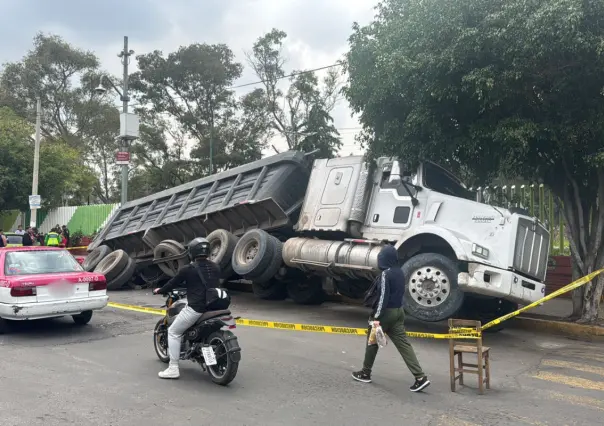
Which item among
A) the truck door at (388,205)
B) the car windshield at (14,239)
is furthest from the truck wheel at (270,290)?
the car windshield at (14,239)

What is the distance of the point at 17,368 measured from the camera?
242 inches

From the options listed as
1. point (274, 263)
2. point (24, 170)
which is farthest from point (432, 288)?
point (24, 170)

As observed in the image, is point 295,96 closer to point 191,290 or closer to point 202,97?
point 202,97

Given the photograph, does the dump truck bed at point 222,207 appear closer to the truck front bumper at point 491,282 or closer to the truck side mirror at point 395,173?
the truck side mirror at point 395,173

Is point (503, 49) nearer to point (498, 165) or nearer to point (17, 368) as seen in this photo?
point (498, 165)

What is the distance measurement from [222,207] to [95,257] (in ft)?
15.3

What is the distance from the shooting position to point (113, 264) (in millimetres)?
13570

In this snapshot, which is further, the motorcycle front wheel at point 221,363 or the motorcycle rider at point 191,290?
the motorcycle rider at point 191,290

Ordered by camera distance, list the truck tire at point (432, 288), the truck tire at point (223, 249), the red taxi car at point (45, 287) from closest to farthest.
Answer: the red taxi car at point (45, 287)
the truck tire at point (432, 288)
the truck tire at point (223, 249)

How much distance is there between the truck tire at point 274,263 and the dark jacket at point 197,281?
505 centimetres

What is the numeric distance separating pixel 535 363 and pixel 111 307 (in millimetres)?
7705

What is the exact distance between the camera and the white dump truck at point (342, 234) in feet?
26.8

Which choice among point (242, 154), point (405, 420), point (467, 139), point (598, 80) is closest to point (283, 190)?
point (467, 139)

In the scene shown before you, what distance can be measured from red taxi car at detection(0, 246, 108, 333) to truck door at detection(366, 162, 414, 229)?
15.4 ft
